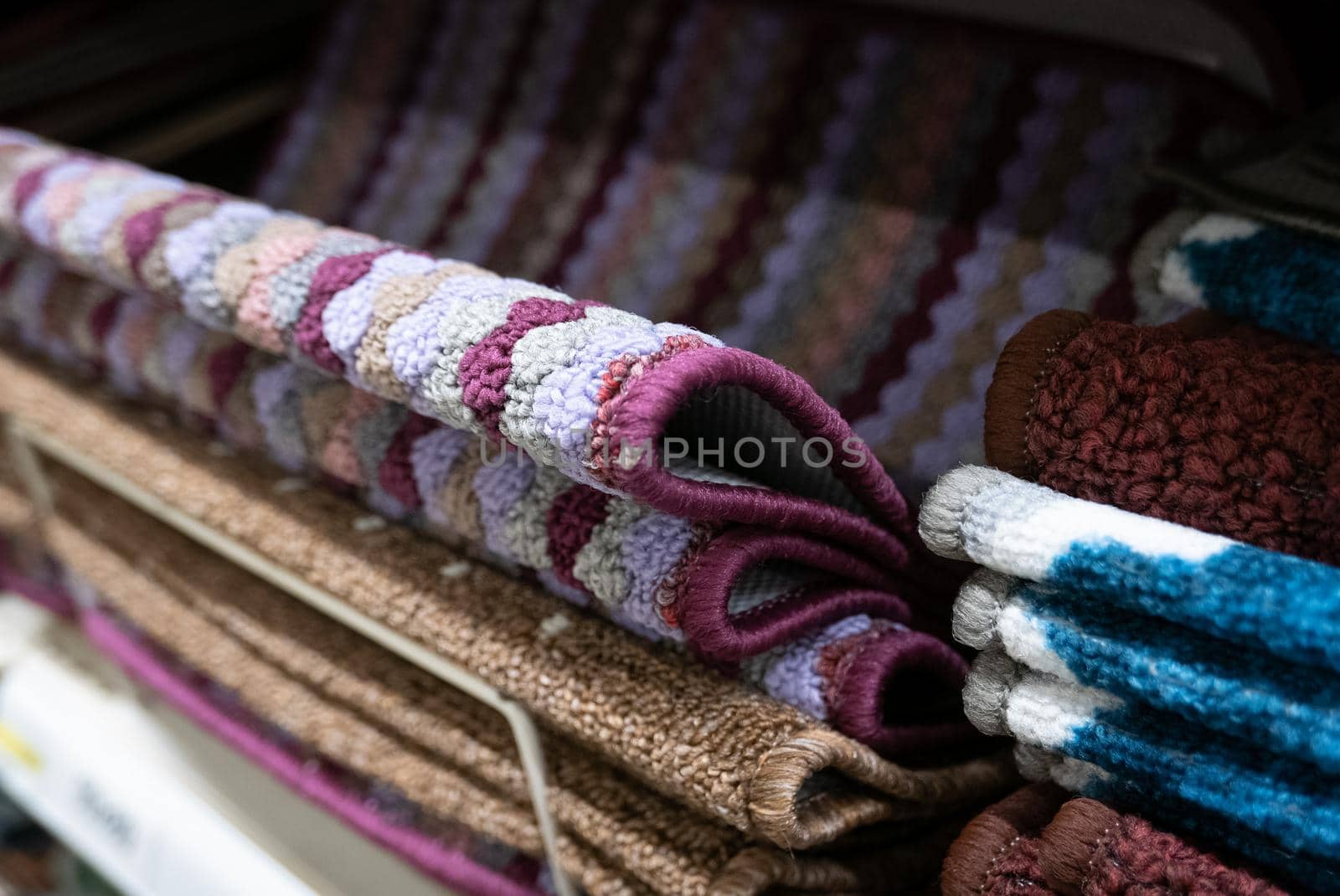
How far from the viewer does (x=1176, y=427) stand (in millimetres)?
379

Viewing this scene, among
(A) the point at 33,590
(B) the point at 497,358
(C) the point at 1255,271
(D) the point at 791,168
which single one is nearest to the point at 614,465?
(B) the point at 497,358

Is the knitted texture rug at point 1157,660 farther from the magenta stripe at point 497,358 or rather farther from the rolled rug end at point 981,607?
the magenta stripe at point 497,358

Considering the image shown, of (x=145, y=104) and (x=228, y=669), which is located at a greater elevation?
(x=145, y=104)

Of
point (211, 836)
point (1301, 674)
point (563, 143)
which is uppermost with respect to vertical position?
point (563, 143)

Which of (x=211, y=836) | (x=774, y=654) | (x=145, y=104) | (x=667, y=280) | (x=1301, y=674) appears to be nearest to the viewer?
(x=1301, y=674)

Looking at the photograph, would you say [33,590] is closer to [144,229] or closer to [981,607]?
[144,229]

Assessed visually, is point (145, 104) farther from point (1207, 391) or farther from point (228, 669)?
point (1207, 391)

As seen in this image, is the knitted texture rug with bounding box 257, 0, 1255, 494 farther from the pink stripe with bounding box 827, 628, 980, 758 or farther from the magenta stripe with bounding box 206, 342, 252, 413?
the magenta stripe with bounding box 206, 342, 252, 413

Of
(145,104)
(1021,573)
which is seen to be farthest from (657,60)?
(1021,573)

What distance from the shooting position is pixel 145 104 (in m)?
0.95

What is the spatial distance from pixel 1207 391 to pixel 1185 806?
0.47 ft

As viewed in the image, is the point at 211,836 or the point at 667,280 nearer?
the point at 211,836

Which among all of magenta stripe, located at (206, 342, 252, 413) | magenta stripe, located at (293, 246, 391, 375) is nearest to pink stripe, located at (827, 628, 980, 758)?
magenta stripe, located at (293, 246, 391, 375)

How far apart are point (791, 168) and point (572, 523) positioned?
40 cm
